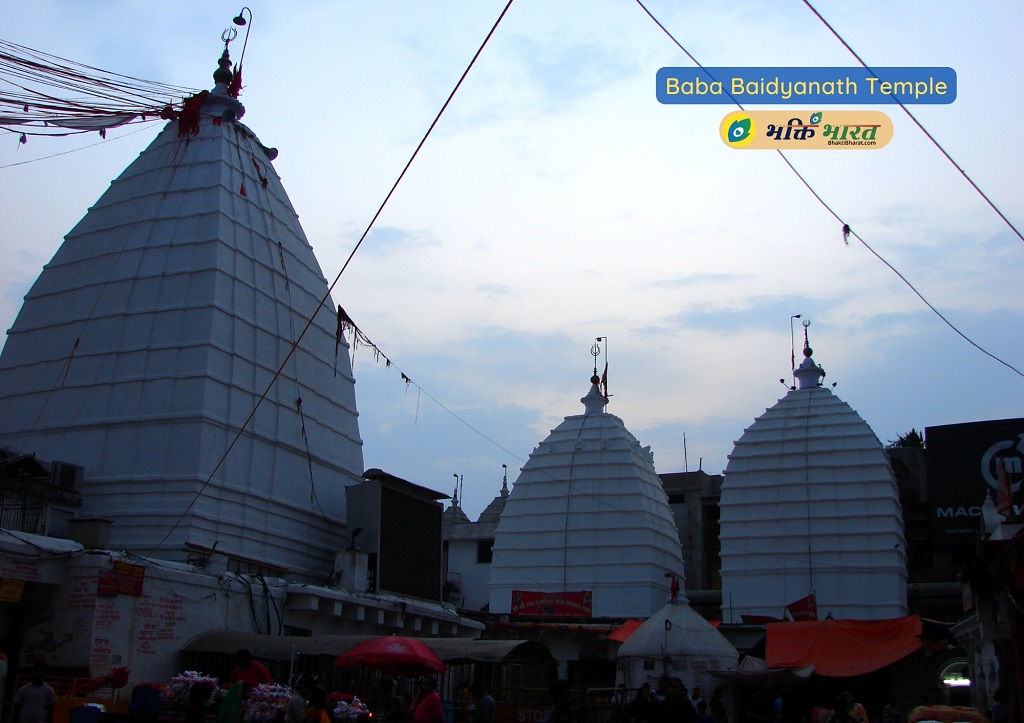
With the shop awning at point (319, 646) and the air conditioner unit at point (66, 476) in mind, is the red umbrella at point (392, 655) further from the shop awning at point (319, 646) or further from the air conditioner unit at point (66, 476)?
the air conditioner unit at point (66, 476)

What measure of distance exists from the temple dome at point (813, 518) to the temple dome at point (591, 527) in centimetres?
257

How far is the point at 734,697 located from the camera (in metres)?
25.9

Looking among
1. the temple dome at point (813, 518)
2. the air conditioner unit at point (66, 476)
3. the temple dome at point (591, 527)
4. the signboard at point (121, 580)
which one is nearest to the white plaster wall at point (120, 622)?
the signboard at point (121, 580)

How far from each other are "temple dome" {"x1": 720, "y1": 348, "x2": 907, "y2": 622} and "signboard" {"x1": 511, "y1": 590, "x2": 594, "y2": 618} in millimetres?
5051

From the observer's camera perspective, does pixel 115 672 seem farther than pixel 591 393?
No

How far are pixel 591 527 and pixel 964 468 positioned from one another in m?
12.3

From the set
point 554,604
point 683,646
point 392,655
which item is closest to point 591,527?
point 554,604

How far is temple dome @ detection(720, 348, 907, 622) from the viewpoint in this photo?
3419 centimetres

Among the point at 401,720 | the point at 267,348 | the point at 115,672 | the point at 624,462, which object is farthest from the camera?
the point at 624,462

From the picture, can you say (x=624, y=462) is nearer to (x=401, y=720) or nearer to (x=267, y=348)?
(x=267, y=348)

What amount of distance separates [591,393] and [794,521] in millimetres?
9065

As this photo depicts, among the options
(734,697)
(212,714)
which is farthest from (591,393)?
(212,714)

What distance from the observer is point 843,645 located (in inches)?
952

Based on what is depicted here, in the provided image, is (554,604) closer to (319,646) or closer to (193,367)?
(193,367)
